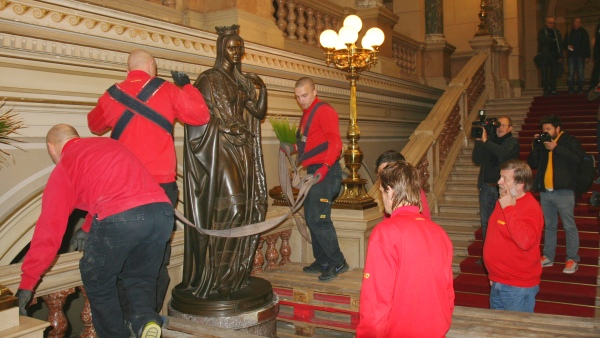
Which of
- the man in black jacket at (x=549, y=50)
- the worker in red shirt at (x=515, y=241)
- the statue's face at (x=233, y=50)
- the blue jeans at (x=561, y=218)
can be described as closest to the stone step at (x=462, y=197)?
the blue jeans at (x=561, y=218)

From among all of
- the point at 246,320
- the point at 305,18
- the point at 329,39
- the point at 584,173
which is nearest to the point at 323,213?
the point at 246,320

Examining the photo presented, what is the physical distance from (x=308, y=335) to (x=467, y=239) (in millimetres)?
3858

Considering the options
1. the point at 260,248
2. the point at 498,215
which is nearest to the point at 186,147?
the point at 260,248

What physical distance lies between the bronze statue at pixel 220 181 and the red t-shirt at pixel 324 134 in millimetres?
900

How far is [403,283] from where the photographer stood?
288 cm

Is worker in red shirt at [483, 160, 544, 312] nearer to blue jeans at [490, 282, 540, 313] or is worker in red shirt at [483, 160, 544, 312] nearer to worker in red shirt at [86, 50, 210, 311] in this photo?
blue jeans at [490, 282, 540, 313]

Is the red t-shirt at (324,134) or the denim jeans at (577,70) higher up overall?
the denim jeans at (577,70)

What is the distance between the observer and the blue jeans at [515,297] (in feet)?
16.0

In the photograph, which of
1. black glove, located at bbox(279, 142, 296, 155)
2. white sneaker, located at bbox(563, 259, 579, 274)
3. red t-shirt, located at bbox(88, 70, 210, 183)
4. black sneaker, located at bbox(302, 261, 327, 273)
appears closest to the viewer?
red t-shirt, located at bbox(88, 70, 210, 183)

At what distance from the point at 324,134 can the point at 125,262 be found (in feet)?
8.05

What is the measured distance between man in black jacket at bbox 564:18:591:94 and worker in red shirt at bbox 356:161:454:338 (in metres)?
13.4

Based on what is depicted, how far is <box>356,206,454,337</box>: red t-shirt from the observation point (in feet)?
9.32

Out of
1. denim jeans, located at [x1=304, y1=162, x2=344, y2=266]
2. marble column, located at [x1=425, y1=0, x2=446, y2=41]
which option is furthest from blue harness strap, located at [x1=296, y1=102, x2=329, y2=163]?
marble column, located at [x1=425, y1=0, x2=446, y2=41]

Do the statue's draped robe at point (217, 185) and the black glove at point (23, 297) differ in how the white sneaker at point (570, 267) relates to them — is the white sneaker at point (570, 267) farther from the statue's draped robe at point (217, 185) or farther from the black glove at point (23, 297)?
the black glove at point (23, 297)
